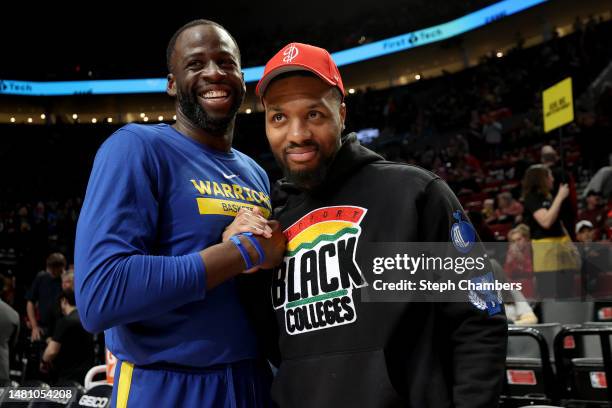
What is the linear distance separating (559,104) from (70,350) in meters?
4.58

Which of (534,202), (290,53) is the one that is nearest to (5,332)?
(534,202)

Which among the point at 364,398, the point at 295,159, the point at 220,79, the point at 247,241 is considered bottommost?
the point at 364,398

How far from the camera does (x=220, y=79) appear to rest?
6.22 feet

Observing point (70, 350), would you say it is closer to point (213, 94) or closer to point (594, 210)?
point (213, 94)

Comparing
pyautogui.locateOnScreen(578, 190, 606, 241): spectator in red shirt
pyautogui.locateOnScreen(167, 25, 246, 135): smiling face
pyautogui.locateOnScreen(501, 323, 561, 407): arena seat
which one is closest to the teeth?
pyautogui.locateOnScreen(167, 25, 246, 135): smiling face

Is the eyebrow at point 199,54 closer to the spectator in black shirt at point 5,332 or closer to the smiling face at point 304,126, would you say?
the smiling face at point 304,126

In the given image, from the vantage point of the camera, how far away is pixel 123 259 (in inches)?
60.3

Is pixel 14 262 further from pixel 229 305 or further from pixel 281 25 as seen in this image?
pixel 281 25

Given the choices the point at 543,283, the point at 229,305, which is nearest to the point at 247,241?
the point at 229,305

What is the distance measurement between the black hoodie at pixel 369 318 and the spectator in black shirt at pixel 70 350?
13.9 ft

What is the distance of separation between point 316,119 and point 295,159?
12cm

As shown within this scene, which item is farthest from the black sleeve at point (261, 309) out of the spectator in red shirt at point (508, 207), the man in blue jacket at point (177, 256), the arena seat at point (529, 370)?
the spectator in red shirt at point (508, 207)

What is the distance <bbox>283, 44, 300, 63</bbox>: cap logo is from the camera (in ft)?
5.60

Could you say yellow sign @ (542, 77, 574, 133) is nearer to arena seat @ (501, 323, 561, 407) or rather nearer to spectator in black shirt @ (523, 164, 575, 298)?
spectator in black shirt @ (523, 164, 575, 298)
